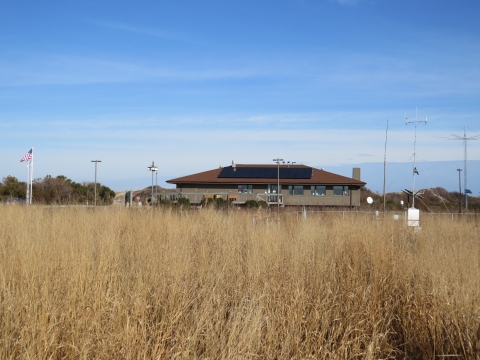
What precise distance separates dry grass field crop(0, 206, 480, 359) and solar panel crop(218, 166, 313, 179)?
40582 millimetres

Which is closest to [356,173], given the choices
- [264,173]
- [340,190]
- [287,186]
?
[340,190]

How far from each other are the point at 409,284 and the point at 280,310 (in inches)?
79.1

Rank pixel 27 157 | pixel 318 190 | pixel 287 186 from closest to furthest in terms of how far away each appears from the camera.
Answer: pixel 27 157, pixel 318 190, pixel 287 186

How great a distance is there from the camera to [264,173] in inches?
2012

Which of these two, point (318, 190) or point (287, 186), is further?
point (287, 186)

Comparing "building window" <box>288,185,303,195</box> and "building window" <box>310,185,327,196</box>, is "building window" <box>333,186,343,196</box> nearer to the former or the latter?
"building window" <box>310,185,327,196</box>

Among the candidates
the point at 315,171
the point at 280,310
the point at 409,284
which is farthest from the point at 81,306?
the point at 315,171

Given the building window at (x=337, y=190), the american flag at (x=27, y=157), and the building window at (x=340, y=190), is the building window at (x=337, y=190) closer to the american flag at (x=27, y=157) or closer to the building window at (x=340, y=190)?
the building window at (x=340, y=190)

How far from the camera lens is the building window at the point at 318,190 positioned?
49.3 meters

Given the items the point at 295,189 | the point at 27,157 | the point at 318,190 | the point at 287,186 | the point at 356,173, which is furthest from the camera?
the point at 356,173

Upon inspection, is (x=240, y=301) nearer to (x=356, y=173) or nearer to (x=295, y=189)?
(x=295, y=189)

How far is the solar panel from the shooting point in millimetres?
50281

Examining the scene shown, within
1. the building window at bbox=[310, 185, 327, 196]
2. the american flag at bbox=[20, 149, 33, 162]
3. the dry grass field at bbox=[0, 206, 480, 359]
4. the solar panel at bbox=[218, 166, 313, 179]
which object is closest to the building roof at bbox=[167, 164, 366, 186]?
the solar panel at bbox=[218, 166, 313, 179]

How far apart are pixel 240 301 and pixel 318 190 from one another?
43.9 meters
